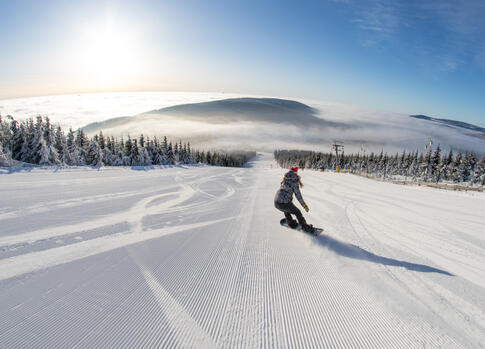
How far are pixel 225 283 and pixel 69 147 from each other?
52046 millimetres

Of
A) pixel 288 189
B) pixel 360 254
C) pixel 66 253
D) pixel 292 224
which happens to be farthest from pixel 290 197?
pixel 66 253

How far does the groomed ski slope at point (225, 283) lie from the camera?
208 cm

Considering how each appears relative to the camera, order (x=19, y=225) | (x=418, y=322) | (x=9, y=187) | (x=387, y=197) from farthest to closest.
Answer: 1. (x=387, y=197)
2. (x=9, y=187)
3. (x=19, y=225)
4. (x=418, y=322)

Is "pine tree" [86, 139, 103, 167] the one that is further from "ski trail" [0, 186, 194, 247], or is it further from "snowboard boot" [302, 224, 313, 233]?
"snowboard boot" [302, 224, 313, 233]

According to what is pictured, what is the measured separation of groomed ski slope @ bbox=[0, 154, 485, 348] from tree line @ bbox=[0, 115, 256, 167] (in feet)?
68.5

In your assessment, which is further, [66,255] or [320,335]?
[66,255]

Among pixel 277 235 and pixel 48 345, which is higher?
pixel 48 345

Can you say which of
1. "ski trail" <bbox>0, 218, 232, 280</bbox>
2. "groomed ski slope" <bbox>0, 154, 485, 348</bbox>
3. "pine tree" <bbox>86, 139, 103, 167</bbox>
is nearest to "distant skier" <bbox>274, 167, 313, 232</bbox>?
"groomed ski slope" <bbox>0, 154, 485, 348</bbox>

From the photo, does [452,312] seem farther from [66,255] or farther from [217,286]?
[66,255]

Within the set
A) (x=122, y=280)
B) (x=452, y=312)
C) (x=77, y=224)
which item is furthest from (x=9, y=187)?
(x=452, y=312)

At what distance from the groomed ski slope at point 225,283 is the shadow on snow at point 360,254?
36mm

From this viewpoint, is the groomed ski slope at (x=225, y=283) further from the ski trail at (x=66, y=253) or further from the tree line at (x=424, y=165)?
the tree line at (x=424, y=165)

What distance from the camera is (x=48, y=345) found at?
1.77 meters

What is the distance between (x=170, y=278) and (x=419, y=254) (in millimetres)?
5027
